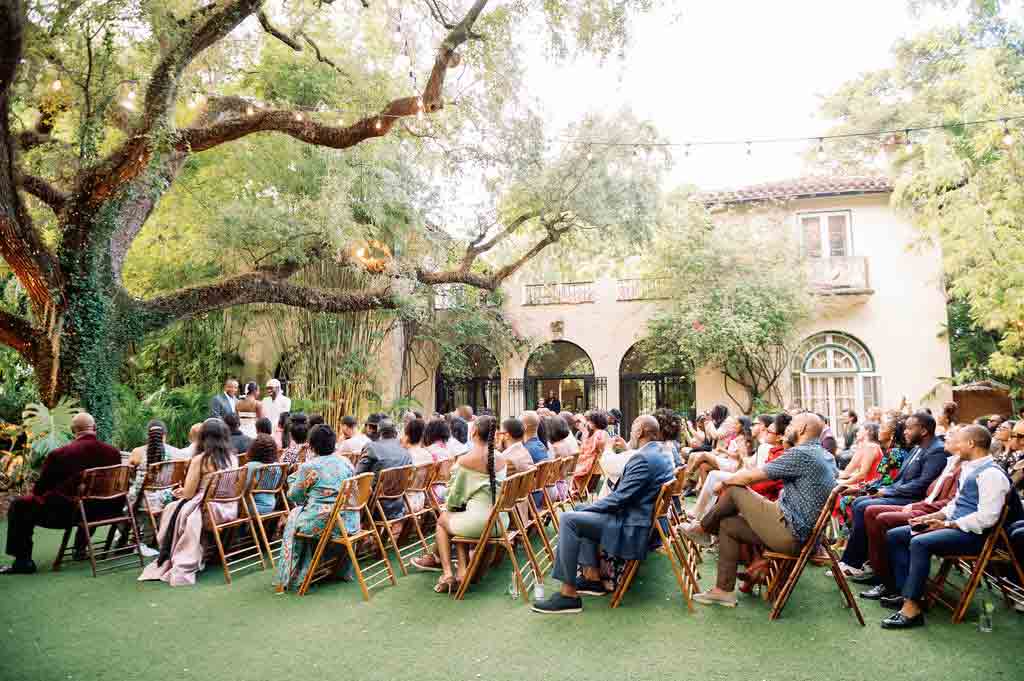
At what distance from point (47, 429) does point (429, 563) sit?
516 cm

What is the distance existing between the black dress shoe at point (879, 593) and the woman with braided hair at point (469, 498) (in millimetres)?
2516

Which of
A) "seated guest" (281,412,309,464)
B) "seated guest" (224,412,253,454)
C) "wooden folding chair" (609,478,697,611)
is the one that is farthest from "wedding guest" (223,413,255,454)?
"wooden folding chair" (609,478,697,611)

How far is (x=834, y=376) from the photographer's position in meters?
16.1

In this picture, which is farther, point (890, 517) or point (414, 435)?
point (414, 435)

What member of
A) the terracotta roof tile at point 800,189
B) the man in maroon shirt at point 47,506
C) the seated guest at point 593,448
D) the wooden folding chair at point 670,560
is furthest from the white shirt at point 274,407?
the terracotta roof tile at point 800,189

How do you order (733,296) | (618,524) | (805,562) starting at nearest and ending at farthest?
(805,562) → (618,524) → (733,296)

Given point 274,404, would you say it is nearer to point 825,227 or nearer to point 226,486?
point 226,486

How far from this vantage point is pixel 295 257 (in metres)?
11.4

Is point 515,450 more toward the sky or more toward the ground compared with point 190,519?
more toward the sky

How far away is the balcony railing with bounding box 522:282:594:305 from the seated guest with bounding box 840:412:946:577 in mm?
12570

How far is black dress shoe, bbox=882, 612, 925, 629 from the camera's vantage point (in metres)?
4.04

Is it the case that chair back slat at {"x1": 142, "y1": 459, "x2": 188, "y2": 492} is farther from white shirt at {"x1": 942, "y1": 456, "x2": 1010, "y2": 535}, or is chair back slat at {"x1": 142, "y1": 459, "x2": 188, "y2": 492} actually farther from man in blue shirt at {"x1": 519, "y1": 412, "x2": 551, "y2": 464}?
white shirt at {"x1": 942, "y1": 456, "x2": 1010, "y2": 535}

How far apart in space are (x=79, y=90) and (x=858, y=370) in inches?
602

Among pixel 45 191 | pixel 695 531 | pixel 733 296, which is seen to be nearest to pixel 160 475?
pixel 695 531
